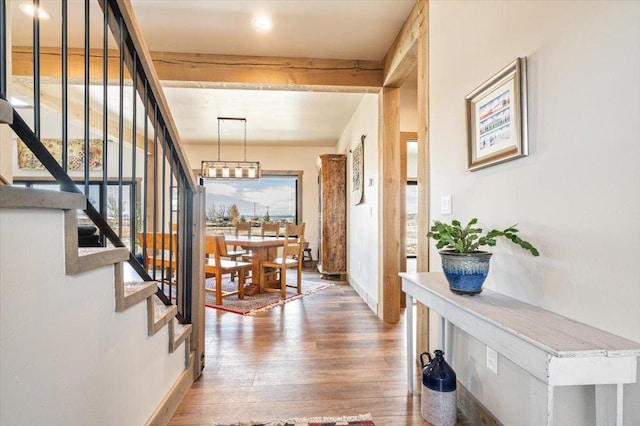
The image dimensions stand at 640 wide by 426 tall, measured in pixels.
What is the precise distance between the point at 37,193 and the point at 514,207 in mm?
1646

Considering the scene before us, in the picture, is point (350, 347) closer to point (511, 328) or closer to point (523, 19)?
point (511, 328)

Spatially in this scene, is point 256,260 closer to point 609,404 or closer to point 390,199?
point 390,199

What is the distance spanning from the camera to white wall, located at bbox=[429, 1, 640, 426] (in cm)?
92

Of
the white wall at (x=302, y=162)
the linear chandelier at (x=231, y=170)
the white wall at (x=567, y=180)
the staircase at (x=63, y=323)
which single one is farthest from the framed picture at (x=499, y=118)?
the white wall at (x=302, y=162)

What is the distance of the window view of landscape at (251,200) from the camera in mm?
7855

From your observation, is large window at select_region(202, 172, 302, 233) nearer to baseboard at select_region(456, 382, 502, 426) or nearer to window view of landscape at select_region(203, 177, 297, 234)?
window view of landscape at select_region(203, 177, 297, 234)

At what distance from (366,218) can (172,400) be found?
9.81ft

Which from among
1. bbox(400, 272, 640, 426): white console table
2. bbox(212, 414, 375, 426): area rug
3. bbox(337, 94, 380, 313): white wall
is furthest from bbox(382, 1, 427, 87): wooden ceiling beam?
bbox(212, 414, 375, 426): area rug

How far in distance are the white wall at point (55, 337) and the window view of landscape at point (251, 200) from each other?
6563 millimetres

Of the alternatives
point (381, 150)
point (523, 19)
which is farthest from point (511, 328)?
point (381, 150)

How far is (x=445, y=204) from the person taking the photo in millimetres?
1980

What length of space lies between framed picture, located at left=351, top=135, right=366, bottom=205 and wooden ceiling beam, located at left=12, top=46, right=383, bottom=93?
3.38 ft

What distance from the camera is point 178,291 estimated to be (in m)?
1.98

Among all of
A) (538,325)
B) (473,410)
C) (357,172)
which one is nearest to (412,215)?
(357,172)
